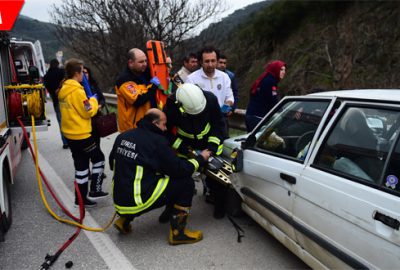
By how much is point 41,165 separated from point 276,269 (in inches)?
182

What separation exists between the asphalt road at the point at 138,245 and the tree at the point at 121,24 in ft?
36.3

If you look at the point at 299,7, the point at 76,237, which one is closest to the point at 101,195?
the point at 76,237

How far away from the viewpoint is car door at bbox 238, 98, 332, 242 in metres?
2.63

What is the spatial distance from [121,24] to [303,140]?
12.9 meters

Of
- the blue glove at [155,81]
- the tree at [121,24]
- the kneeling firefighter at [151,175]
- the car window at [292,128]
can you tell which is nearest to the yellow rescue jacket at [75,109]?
the blue glove at [155,81]

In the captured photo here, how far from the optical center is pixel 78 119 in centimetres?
387

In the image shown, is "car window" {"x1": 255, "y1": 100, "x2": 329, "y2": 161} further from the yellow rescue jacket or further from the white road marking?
the yellow rescue jacket

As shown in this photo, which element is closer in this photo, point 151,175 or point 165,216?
point 151,175

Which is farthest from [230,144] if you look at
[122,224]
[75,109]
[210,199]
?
[75,109]

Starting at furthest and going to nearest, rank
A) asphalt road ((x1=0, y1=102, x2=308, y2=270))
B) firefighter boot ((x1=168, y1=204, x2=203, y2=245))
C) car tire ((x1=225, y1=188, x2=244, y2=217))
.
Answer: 1. car tire ((x1=225, y1=188, x2=244, y2=217))
2. firefighter boot ((x1=168, y1=204, x2=203, y2=245))
3. asphalt road ((x1=0, y1=102, x2=308, y2=270))

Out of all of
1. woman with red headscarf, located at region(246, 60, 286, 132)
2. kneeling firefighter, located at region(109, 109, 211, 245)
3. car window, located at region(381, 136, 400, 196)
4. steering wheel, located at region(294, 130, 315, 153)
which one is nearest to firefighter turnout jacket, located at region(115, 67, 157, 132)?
kneeling firefighter, located at region(109, 109, 211, 245)

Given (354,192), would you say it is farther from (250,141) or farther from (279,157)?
(250,141)

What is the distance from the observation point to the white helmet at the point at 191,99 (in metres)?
3.31

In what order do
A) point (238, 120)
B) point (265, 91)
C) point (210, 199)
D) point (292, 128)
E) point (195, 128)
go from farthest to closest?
1. point (238, 120)
2. point (265, 91)
3. point (210, 199)
4. point (195, 128)
5. point (292, 128)
